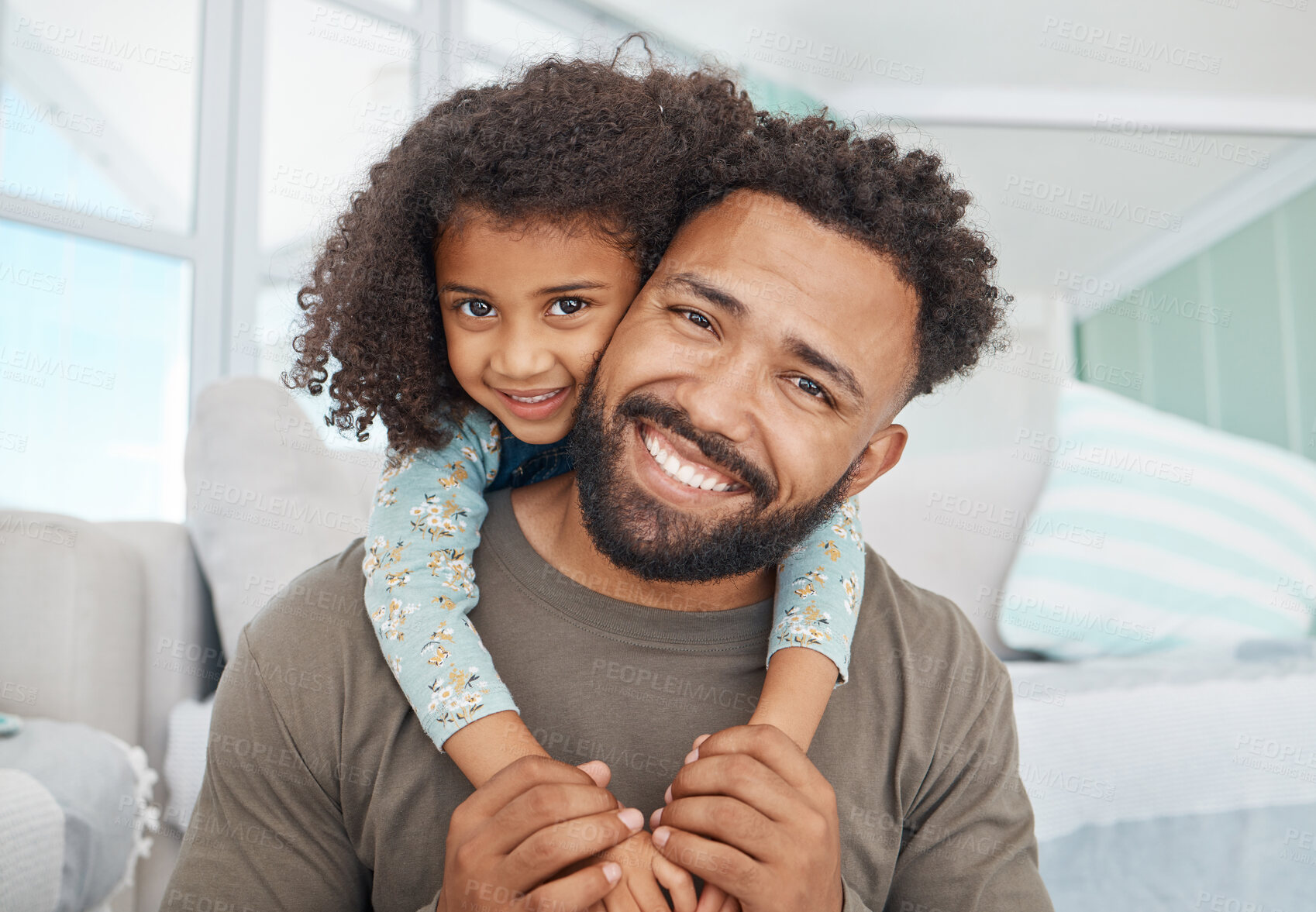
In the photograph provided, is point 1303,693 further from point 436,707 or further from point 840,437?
point 436,707

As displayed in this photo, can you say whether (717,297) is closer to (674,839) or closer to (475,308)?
(475,308)

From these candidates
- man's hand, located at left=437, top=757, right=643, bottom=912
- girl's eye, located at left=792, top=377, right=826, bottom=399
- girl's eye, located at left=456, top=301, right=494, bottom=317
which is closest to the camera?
man's hand, located at left=437, top=757, right=643, bottom=912

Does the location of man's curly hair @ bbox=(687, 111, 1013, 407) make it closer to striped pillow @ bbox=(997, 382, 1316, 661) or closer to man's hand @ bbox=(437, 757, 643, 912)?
man's hand @ bbox=(437, 757, 643, 912)

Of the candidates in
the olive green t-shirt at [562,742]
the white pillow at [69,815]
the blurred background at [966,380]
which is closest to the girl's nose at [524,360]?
the olive green t-shirt at [562,742]

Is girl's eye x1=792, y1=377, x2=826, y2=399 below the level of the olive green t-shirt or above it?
above

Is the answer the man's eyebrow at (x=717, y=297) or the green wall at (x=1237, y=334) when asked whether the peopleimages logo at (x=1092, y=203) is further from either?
the man's eyebrow at (x=717, y=297)

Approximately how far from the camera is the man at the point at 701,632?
45.3 inches

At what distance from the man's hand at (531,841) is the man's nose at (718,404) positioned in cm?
42

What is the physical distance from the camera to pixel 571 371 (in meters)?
1.26

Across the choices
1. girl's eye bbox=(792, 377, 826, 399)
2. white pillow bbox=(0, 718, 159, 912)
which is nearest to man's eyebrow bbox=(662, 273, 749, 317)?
girl's eye bbox=(792, 377, 826, 399)

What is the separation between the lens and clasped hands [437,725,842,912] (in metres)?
0.89

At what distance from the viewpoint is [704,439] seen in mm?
1130

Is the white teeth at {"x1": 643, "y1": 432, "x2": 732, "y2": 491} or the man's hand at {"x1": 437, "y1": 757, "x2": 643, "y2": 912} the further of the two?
the white teeth at {"x1": 643, "y1": 432, "x2": 732, "y2": 491}

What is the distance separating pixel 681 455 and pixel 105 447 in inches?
117
